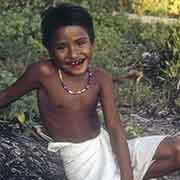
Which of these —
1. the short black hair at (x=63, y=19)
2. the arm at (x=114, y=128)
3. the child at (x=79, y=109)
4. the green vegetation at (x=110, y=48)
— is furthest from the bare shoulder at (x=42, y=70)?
the green vegetation at (x=110, y=48)

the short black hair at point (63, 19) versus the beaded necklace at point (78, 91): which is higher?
the short black hair at point (63, 19)

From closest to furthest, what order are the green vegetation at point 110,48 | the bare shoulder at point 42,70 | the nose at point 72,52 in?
the nose at point 72,52 → the bare shoulder at point 42,70 → the green vegetation at point 110,48

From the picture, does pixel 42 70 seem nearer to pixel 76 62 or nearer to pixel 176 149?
pixel 76 62

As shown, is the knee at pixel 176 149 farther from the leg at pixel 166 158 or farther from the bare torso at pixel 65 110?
the bare torso at pixel 65 110

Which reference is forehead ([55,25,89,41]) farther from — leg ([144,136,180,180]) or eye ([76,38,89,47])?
leg ([144,136,180,180])

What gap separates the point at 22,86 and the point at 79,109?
0.92ft

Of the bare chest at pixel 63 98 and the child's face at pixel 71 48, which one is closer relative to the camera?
the child's face at pixel 71 48

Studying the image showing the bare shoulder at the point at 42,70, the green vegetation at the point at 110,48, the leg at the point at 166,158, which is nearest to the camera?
the bare shoulder at the point at 42,70

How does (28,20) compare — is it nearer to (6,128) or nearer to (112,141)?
(6,128)

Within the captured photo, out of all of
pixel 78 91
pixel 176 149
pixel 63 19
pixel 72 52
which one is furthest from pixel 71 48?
pixel 176 149

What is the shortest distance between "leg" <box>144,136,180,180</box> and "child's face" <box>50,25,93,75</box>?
65cm

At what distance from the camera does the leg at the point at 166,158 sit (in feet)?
11.3

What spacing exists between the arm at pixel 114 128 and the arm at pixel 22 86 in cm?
31

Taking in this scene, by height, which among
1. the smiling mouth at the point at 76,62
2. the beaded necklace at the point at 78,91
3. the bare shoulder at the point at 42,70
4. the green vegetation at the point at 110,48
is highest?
the smiling mouth at the point at 76,62
